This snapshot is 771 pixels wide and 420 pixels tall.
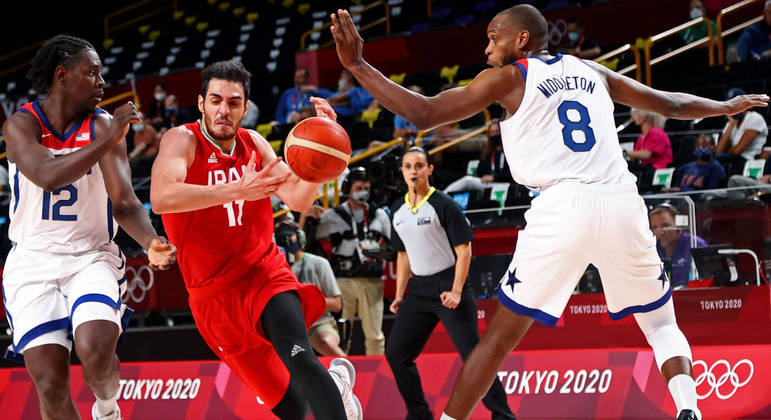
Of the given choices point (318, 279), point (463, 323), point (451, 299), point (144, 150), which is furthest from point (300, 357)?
point (144, 150)

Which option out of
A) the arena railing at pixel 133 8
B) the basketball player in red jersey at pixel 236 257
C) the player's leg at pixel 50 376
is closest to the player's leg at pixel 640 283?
the basketball player in red jersey at pixel 236 257

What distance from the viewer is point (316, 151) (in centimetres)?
422

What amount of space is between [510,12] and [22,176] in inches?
101

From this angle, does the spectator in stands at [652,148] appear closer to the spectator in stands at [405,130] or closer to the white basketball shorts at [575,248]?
the spectator in stands at [405,130]

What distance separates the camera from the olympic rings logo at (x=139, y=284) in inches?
392

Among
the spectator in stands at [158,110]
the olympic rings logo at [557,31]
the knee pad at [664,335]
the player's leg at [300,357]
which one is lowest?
the spectator in stands at [158,110]

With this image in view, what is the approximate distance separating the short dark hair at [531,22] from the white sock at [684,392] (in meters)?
1.72

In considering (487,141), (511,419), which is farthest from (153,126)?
(511,419)

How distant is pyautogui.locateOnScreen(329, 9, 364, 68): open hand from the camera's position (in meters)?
3.97

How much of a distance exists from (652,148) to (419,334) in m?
4.41

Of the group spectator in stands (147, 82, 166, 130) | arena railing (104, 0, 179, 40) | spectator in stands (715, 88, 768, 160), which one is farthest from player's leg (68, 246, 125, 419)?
arena railing (104, 0, 179, 40)

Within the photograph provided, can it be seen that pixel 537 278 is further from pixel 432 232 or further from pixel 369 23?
pixel 369 23

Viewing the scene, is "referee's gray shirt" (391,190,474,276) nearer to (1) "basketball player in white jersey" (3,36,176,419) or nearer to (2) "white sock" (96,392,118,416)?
(1) "basketball player in white jersey" (3,36,176,419)

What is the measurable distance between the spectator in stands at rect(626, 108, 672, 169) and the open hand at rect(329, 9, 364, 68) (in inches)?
254
